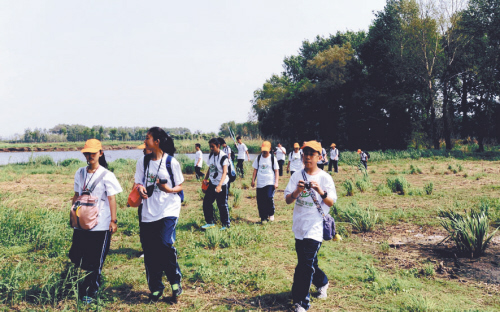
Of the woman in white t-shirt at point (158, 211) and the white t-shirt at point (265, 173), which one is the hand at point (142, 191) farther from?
the white t-shirt at point (265, 173)

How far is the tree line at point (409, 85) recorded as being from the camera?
26953 millimetres

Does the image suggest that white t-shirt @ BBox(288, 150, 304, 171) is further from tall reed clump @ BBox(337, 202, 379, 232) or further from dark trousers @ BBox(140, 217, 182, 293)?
dark trousers @ BBox(140, 217, 182, 293)

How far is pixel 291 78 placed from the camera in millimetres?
62906

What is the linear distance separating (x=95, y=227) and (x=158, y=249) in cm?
72

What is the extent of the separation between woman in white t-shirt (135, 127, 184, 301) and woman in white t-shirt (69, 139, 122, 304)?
0.35 meters

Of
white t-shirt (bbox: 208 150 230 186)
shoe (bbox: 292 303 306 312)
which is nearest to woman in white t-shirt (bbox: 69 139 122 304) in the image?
shoe (bbox: 292 303 306 312)

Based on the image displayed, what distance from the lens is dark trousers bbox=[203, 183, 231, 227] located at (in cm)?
664

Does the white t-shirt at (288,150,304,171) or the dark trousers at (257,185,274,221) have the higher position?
the white t-shirt at (288,150,304,171)

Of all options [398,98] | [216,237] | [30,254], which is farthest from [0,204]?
[398,98]

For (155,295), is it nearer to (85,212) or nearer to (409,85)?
(85,212)

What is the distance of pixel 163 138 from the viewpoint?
12.1 ft

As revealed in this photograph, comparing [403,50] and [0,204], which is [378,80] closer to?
[403,50]

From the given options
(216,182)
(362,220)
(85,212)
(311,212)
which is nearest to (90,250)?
(85,212)

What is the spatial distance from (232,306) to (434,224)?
5.32 metres
